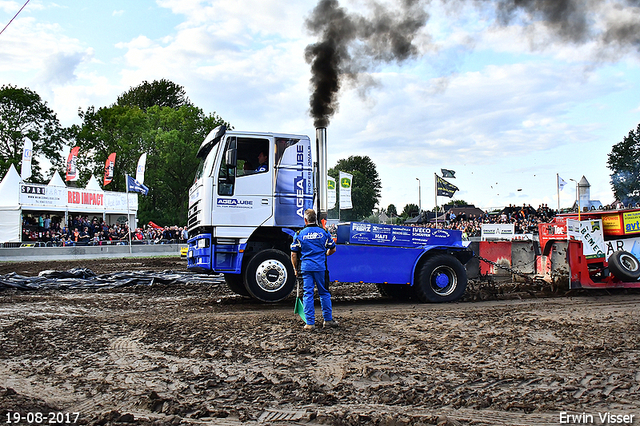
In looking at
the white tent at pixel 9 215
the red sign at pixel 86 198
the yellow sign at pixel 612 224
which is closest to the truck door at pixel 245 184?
the yellow sign at pixel 612 224

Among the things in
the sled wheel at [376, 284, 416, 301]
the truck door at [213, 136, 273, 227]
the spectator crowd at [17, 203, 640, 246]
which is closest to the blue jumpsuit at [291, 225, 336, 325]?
the truck door at [213, 136, 273, 227]

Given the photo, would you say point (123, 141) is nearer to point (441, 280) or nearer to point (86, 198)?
point (86, 198)

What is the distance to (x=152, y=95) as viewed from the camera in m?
56.5

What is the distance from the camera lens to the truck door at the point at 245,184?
31.0 feet

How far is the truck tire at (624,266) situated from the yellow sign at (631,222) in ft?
2.01

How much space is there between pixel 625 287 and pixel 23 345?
10.8m

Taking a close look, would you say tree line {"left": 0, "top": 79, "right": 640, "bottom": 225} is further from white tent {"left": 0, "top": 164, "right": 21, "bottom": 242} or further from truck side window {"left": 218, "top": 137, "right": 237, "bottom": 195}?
truck side window {"left": 218, "top": 137, "right": 237, "bottom": 195}

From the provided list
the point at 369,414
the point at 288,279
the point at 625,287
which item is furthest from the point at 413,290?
the point at 369,414

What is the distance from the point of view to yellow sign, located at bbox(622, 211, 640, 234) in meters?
11.2

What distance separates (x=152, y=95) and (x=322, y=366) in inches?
2226

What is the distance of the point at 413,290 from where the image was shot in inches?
392

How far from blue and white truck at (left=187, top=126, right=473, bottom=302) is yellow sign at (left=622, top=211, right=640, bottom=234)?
4.11 meters

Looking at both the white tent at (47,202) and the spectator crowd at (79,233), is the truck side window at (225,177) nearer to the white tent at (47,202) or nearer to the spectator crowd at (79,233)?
the white tent at (47,202)

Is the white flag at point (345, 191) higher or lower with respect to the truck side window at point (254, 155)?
higher
